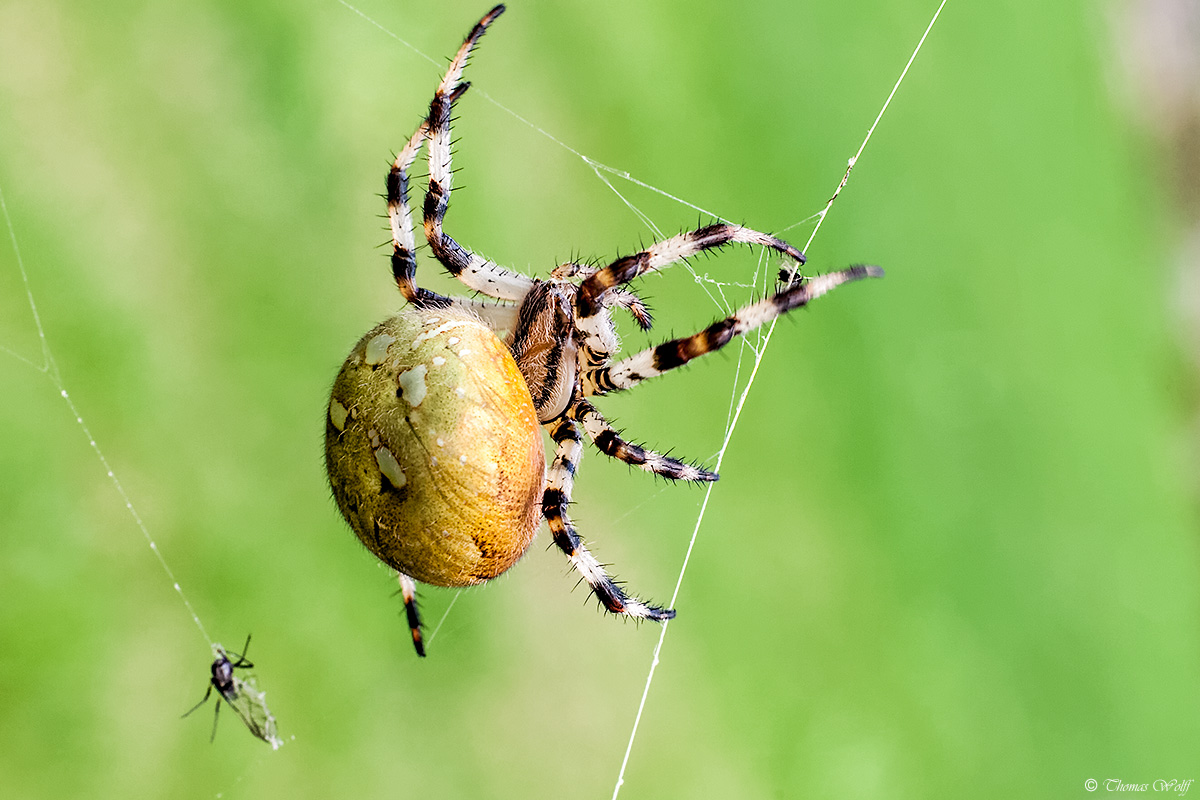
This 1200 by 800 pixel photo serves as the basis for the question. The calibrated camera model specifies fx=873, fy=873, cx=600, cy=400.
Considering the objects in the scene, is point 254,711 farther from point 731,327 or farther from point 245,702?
point 731,327

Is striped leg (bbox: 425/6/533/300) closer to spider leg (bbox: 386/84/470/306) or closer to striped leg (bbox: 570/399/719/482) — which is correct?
spider leg (bbox: 386/84/470/306)

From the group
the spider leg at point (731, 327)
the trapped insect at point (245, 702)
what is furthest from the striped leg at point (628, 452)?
the trapped insect at point (245, 702)

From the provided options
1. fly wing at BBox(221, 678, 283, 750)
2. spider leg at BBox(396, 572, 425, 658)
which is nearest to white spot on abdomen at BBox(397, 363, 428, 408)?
spider leg at BBox(396, 572, 425, 658)

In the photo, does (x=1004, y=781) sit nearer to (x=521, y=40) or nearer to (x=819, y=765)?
(x=819, y=765)

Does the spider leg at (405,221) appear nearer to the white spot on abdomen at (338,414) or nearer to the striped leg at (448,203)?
the striped leg at (448,203)

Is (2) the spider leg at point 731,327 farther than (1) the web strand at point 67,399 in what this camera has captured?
No

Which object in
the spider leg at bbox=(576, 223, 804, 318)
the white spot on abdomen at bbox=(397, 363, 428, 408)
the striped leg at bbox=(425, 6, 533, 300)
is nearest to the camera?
the white spot on abdomen at bbox=(397, 363, 428, 408)
